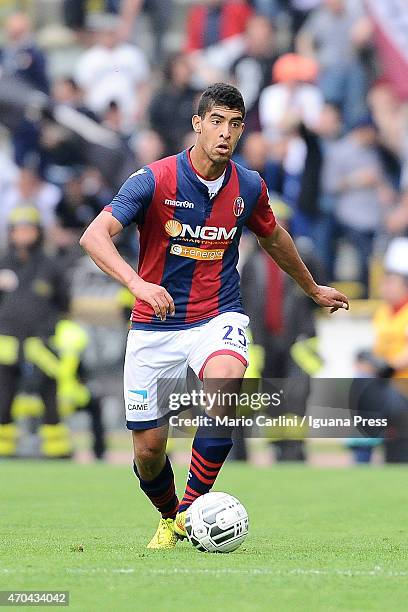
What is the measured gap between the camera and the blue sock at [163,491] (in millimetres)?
8461

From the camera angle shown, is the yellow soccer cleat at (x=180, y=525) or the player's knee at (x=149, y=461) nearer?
the yellow soccer cleat at (x=180, y=525)

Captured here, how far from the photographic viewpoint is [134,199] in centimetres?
795

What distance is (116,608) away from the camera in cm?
578

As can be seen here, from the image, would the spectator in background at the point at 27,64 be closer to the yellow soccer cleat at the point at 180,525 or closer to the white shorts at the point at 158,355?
the white shorts at the point at 158,355

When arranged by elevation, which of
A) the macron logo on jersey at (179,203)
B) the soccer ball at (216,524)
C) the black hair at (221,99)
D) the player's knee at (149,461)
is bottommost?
the soccer ball at (216,524)

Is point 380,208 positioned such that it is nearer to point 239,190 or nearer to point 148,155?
point 148,155

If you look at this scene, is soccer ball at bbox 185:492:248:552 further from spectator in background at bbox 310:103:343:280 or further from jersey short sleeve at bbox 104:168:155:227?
spectator in background at bbox 310:103:343:280

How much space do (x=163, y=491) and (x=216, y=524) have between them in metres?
0.83

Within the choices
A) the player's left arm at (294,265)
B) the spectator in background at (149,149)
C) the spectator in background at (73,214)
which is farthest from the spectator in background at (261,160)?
the player's left arm at (294,265)

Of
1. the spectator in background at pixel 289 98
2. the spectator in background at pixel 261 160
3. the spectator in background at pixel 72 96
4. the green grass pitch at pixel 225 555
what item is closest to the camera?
the green grass pitch at pixel 225 555

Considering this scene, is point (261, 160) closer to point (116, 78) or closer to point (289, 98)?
point (289, 98)

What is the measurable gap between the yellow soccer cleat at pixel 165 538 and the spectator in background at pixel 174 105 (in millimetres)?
11942

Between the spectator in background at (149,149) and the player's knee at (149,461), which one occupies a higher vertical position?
the spectator in background at (149,149)

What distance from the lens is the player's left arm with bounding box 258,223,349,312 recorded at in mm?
8688
